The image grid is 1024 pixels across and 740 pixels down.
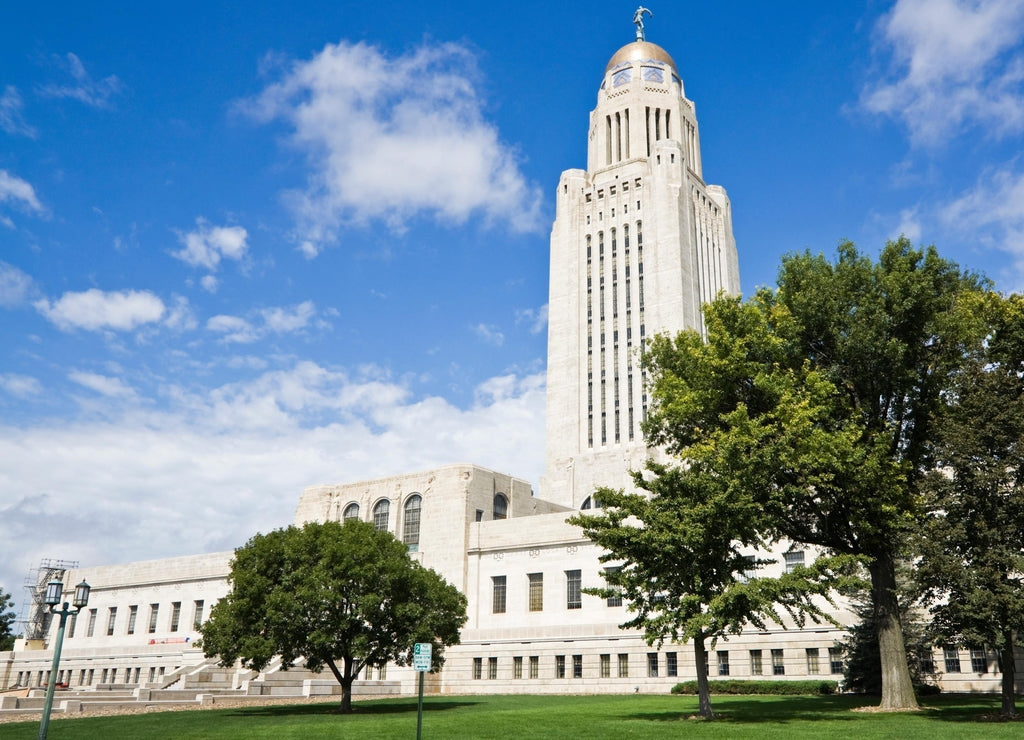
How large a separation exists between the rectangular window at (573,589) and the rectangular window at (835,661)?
1537cm

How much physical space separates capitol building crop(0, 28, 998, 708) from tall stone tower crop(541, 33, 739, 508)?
18 cm

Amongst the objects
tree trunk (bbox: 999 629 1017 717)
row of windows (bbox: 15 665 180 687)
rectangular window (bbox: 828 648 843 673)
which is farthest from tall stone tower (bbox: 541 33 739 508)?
tree trunk (bbox: 999 629 1017 717)

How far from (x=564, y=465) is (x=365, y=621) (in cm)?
3860

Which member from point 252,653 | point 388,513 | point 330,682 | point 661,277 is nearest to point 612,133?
point 661,277

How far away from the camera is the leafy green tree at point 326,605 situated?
34344 millimetres

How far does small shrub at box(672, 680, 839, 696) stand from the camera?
4031cm

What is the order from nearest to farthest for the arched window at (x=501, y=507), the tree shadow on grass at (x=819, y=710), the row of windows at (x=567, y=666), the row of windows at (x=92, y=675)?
the tree shadow on grass at (x=819, y=710) → the row of windows at (x=567, y=666) → the arched window at (x=501, y=507) → the row of windows at (x=92, y=675)

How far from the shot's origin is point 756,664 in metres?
45.2

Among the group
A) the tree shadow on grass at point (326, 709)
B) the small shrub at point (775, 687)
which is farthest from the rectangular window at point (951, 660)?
the tree shadow on grass at point (326, 709)

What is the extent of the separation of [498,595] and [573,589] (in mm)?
5904

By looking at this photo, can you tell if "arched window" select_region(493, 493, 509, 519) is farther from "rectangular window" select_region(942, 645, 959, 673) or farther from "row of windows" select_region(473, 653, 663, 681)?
"rectangular window" select_region(942, 645, 959, 673)

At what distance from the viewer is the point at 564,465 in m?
73.2

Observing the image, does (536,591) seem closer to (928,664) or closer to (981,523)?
(928,664)

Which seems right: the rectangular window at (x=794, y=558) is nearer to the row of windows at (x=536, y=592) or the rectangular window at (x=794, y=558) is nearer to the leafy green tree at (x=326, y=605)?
the row of windows at (x=536, y=592)
